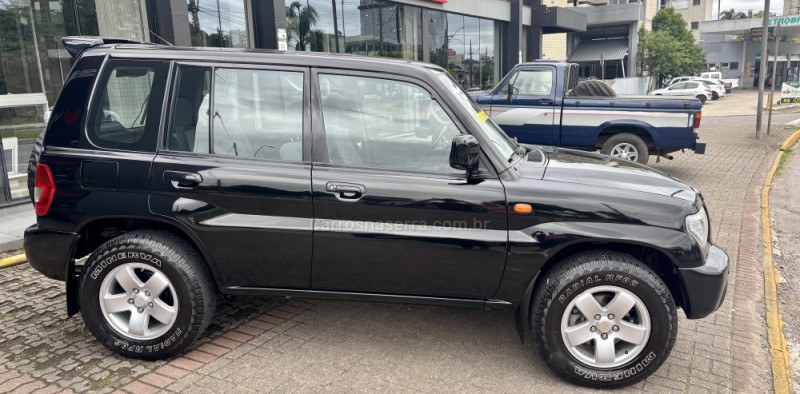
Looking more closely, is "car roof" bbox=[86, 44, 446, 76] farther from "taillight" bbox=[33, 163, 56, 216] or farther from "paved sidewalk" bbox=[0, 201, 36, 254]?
"paved sidewalk" bbox=[0, 201, 36, 254]

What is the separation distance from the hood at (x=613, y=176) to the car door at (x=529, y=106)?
598 centimetres

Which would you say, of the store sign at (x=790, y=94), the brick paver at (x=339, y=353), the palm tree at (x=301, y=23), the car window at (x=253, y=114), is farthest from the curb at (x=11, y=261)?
the store sign at (x=790, y=94)

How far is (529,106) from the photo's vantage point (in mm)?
10180

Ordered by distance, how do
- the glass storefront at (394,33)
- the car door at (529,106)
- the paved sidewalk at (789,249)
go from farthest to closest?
1. the glass storefront at (394,33)
2. the car door at (529,106)
3. the paved sidewalk at (789,249)

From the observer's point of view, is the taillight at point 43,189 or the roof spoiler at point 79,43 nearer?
the taillight at point 43,189

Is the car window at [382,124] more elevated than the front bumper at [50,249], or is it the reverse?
the car window at [382,124]

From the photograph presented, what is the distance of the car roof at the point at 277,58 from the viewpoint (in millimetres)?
3689

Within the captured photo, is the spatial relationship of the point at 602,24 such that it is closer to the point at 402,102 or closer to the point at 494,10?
the point at 494,10

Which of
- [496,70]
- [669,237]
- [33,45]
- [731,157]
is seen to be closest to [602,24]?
[496,70]

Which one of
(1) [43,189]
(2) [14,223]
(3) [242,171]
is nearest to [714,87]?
(2) [14,223]

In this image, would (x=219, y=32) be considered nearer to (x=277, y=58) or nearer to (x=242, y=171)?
(x=277, y=58)

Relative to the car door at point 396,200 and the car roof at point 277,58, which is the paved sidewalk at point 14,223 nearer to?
the car roof at point 277,58

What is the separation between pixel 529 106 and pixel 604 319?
7.17m


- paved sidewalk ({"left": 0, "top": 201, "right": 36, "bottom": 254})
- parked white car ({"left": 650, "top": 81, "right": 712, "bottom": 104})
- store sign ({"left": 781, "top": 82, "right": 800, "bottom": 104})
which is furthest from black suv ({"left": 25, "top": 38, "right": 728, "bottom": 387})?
parked white car ({"left": 650, "top": 81, "right": 712, "bottom": 104})
